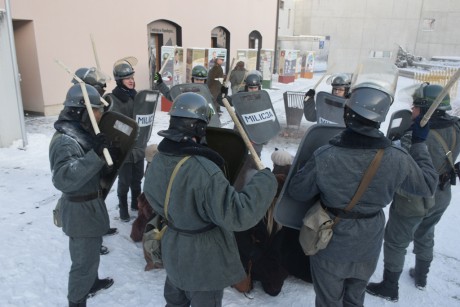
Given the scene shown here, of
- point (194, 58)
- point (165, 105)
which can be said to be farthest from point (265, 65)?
point (165, 105)

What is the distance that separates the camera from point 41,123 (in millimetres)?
7988

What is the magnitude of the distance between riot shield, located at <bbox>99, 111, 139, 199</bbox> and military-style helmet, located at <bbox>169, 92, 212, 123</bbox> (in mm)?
819

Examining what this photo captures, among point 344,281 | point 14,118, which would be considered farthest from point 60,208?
point 14,118

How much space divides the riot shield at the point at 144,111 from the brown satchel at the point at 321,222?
2.42 metres

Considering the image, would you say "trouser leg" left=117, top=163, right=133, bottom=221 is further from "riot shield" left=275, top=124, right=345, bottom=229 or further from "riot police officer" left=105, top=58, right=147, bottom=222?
"riot shield" left=275, top=124, right=345, bottom=229

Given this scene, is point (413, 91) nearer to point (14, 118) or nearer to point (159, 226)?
point (159, 226)

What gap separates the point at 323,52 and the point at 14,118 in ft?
87.2

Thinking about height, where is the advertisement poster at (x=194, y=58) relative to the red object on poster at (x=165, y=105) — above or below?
above

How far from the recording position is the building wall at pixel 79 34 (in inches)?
318

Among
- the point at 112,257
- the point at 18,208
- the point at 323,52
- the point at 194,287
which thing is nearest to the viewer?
the point at 194,287

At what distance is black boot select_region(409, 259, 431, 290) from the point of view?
315 cm

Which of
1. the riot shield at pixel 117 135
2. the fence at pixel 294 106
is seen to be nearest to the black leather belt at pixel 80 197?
the riot shield at pixel 117 135

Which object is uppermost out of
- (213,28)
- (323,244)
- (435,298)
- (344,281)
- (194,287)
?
(213,28)

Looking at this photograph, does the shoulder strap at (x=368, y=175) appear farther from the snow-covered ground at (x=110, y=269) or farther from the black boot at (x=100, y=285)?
the black boot at (x=100, y=285)
